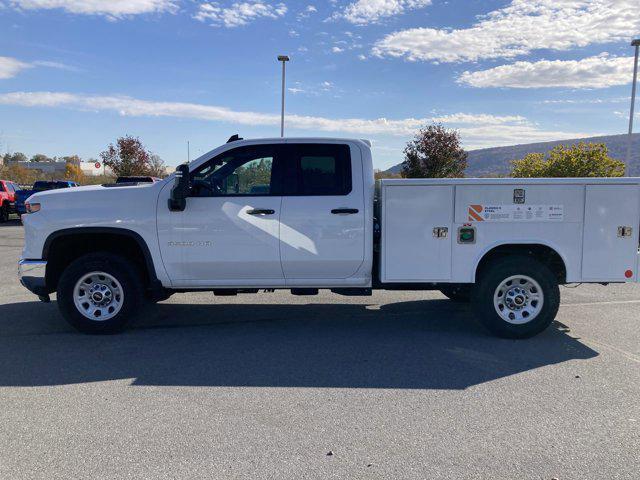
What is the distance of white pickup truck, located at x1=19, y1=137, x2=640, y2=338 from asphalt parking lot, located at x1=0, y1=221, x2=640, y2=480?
23.2 inches

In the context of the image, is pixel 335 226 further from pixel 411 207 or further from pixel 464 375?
pixel 464 375

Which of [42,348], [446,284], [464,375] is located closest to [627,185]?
[446,284]

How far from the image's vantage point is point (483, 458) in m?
3.43

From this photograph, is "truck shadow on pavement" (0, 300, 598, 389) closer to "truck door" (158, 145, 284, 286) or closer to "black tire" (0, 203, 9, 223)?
"truck door" (158, 145, 284, 286)

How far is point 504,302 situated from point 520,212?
103 centimetres

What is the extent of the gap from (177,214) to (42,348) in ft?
6.50

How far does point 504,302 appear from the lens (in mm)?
6094

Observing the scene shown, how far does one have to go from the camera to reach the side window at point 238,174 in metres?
6.02

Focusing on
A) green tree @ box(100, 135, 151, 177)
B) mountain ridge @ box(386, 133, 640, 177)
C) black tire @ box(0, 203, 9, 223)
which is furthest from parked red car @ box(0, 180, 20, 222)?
mountain ridge @ box(386, 133, 640, 177)

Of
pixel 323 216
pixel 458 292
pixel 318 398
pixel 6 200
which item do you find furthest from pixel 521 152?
pixel 318 398

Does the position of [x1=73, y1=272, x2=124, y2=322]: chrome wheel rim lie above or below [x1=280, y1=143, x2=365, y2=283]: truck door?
below

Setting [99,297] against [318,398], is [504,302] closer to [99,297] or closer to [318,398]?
[318,398]

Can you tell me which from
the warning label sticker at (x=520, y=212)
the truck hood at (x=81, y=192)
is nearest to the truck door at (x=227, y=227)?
the truck hood at (x=81, y=192)

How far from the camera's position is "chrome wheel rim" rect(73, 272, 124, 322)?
19.9 feet
